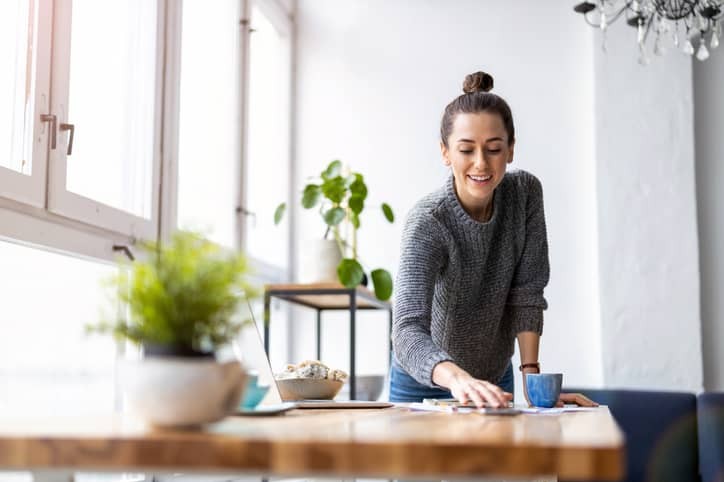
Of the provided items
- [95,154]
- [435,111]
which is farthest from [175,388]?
[435,111]

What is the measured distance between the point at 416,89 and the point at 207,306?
3.82 meters

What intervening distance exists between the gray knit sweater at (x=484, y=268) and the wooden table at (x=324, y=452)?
101 centimetres

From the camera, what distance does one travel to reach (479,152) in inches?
75.4

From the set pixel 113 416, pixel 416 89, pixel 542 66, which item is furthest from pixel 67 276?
pixel 542 66

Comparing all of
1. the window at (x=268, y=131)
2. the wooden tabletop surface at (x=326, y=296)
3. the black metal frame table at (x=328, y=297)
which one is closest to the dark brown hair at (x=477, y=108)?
the black metal frame table at (x=328, y=297)

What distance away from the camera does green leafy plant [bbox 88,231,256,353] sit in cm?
93

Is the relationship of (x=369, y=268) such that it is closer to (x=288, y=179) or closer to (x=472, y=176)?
(x=288, y=179)

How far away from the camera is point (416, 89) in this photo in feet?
15.2

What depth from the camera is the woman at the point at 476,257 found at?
6.26 ft

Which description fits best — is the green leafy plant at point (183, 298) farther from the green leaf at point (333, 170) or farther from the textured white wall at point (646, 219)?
the textured white wall at point (646, 219)

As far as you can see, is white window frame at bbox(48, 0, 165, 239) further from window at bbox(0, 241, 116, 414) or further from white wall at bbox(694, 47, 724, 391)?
white wall at bbox(694, 47, 724, 391)

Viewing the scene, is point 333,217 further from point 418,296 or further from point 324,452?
point 324,452

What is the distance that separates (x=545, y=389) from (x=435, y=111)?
3.17 metres

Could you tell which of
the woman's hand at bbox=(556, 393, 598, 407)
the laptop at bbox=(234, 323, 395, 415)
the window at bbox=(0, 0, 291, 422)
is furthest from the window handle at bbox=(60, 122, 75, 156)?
the woman's hand at bbox=(556, 393, 598, 407)
